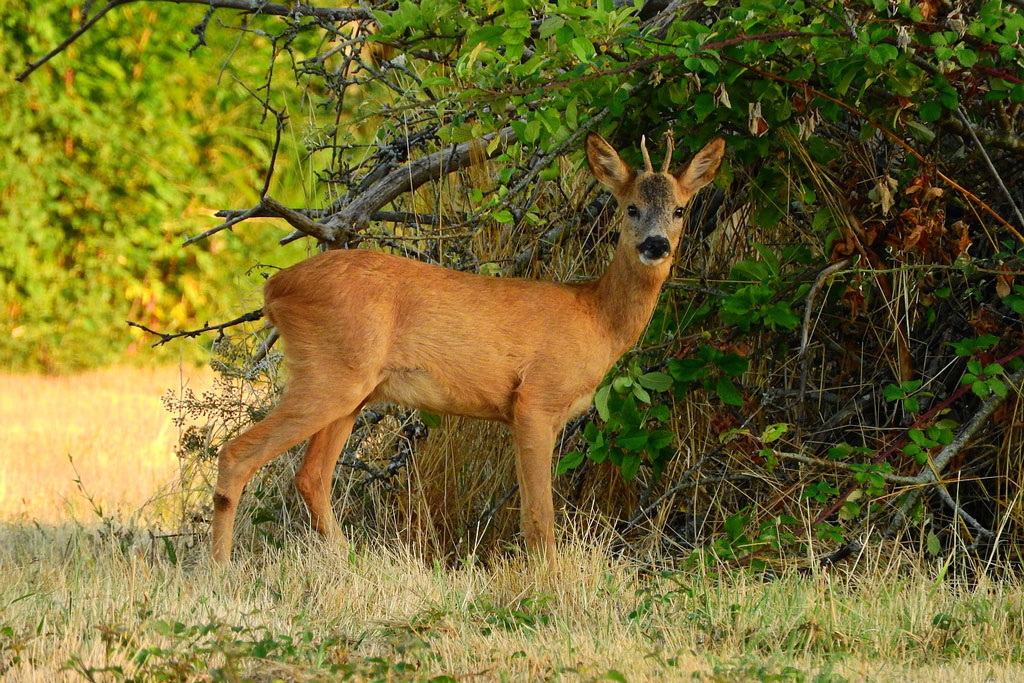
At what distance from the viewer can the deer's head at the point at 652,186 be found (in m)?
5.49

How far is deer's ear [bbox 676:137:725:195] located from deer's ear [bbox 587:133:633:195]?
0.23 meters

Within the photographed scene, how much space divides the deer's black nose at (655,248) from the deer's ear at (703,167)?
14.4 inches

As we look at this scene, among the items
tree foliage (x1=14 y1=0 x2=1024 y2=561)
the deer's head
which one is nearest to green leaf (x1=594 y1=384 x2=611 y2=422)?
tree foliage (x1=14 y1=0 x2=1024 y2=561)

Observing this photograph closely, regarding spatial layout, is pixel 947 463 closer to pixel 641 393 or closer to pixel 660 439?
pixel 660 439

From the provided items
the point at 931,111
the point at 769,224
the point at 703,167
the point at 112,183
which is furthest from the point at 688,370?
the point at 112,183

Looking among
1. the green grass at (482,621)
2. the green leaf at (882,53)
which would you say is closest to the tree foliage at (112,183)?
the green grass at (482,621)

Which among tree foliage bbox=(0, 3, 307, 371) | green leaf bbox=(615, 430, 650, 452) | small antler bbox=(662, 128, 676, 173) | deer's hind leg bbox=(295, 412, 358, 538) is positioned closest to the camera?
small antler bbox=(662, 128, 676, 173)

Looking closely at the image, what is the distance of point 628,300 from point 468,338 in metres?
0.72

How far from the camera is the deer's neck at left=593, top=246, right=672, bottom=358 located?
562 centimetres

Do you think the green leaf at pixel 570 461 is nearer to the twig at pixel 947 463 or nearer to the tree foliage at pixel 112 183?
→ the twig at pixel 947 463

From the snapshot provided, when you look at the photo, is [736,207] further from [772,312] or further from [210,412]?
[210,412]

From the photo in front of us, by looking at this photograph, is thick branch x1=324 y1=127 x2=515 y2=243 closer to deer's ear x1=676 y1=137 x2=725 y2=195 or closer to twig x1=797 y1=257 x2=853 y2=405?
deer's ear x1=676 y1=137 x2=725 y2=195

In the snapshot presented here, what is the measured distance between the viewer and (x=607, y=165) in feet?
18.4

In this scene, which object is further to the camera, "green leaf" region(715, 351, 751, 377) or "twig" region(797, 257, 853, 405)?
"green leaf" region(715, 351, 751, 377)
